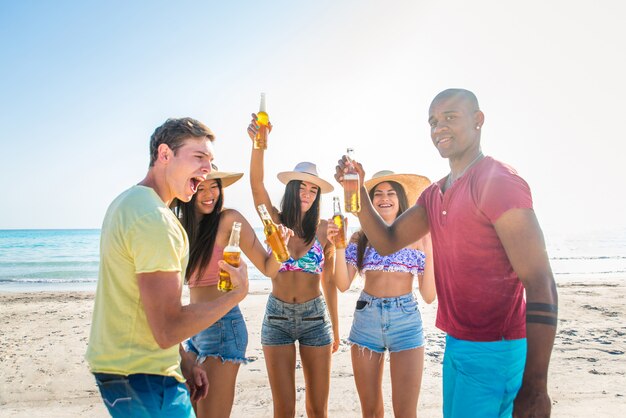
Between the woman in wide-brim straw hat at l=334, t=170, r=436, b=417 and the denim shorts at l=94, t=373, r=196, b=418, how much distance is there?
8.43 ft

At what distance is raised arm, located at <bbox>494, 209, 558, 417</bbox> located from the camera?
213 cm

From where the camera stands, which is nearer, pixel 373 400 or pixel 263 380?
pixel 373 400

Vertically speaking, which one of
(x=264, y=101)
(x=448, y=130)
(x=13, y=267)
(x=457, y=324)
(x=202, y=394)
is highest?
(x=264, y=101)

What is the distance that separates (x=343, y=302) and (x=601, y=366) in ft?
23.8

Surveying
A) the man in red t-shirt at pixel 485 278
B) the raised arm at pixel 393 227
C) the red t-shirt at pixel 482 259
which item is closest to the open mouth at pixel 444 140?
the man in red t-shirt at pixel 485 278

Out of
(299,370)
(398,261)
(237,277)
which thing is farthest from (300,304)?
(299,370)

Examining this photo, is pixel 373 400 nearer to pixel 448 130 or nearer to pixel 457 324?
pixel 457 324

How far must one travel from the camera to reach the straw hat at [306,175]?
507cm

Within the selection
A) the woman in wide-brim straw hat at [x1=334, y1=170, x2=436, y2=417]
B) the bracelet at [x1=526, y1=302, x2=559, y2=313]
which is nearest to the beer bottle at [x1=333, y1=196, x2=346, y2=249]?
the woman in wide-brim straw hat at [x1=334, y1=170, x2=436, y2=417]

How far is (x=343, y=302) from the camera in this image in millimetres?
13086

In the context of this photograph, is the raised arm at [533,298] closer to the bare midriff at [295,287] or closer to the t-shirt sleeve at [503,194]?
the t-shirt sleeve at [503,194]

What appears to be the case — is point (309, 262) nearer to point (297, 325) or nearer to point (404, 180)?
point (297, 325)

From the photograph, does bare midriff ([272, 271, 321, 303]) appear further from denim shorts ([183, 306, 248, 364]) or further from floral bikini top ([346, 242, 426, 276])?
denim shorts ([183, 306, 248, 364])

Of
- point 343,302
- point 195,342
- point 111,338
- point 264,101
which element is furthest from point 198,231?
point 343,302
